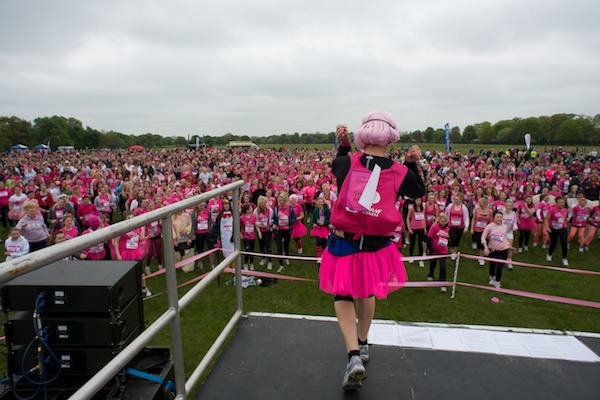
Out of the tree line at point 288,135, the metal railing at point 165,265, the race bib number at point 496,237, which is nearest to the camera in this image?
the metal railing at point 165,265

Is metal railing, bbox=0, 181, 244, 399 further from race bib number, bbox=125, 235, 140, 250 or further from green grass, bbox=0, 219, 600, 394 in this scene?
race bib number, bbox=125, 235, 140, 250

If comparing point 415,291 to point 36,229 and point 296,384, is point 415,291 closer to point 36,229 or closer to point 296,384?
point 296,384

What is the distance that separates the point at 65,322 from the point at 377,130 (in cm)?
209

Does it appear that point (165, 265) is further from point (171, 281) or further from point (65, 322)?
point (65, 322)

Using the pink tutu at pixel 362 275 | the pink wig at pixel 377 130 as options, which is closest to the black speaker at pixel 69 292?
the pink tutu at pixel 362 275

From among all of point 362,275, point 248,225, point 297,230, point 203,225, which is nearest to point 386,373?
point 362,275

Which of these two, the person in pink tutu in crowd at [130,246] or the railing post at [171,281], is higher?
the railing post at [171,281]

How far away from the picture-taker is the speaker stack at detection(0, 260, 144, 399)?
193 cm

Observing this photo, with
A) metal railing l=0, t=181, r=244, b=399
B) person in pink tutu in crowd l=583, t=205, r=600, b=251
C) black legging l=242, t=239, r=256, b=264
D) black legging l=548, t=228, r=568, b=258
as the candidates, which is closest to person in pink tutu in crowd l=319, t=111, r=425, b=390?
metal railing l=0, t=181, r=244, b=399

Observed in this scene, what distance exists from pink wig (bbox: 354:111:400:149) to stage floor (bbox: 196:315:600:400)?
5.11 feet

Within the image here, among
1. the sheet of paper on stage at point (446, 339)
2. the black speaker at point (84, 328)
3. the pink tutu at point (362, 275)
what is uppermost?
the pink tutu at point (362, 275)

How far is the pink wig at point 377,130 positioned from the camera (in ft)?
7.31

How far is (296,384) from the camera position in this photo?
2381 mm

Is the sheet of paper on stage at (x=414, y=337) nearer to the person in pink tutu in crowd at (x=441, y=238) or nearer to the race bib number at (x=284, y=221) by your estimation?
the person in pink tutu in crowd at (x=441, y=238)
